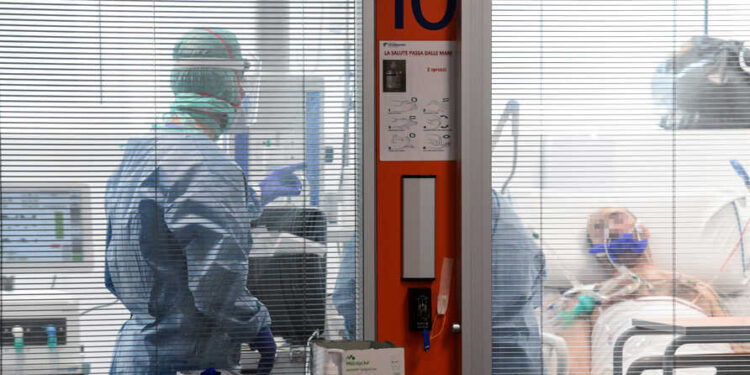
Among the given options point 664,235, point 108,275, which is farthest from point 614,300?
point 108,275

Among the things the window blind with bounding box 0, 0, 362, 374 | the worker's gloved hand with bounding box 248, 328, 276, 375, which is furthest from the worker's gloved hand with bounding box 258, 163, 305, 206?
the worker's gloved hand with bounding box 248, 328, 276, 375

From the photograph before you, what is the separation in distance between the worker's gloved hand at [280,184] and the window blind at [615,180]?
707mm

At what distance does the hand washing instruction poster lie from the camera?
2365mm

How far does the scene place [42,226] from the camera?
→ 2338 millimetres

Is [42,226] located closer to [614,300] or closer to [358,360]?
[358,360]

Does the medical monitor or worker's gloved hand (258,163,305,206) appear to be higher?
worker's gloved hand (258,163,305,206)

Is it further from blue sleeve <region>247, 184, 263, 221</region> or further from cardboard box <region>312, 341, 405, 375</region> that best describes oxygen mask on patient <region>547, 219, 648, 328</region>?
blue sleeve <region>247, 184, 263, 221</region>

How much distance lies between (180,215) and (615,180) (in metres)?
1.54

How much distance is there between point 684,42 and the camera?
2.43 m

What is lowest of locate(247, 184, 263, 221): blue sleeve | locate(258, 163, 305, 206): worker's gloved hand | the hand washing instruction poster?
locate(247, 184, 263, 221): blue sleeve

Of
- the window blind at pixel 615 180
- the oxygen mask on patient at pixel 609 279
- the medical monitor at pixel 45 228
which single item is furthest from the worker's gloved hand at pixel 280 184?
the oxygen mask on patient at pixel 609 279

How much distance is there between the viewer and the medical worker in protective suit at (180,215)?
7.70 feet

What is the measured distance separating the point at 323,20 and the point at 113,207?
97 centimetres

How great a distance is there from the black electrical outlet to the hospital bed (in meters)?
0.44
